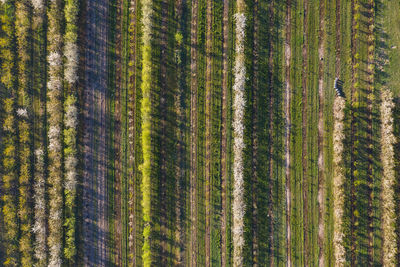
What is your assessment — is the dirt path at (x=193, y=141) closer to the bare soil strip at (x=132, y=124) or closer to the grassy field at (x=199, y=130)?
the grassy field at (x=199, y=130)

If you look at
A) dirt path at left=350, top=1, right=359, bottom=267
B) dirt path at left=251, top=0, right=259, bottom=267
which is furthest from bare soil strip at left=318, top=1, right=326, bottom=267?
dirt path at left=251, top=0, right=259, bottom=267

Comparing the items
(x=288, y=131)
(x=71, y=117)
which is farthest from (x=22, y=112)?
(x=288, y=131)

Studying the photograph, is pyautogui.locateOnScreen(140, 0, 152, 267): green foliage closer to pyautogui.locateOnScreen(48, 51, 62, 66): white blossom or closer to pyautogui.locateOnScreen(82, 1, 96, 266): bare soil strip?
pyautogui.locateOnScreen(82, 1, 96, 266): bare soil strip

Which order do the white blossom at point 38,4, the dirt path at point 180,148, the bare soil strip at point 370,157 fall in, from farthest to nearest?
the bare soil strip at point 370,157
the dirt path at point 180,148
the white blossom at point 38,4

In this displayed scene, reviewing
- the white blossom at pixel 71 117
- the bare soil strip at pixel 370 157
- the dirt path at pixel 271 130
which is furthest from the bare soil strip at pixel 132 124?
the bare soil strip at pixel 370 157

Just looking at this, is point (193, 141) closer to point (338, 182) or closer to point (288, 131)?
point (288, 131)

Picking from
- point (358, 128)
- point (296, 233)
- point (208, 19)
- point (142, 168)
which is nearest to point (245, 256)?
point (296, 233)
